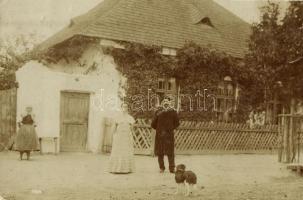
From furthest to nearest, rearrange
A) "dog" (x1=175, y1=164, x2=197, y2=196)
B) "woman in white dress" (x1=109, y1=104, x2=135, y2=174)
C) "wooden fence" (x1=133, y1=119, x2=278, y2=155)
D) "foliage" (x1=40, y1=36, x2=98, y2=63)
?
"foliage" (x1=40, y1=36, x2=98, y2=63), "wooden fence" (x1=133, y1=119, x2=278, y2=155), "woman in white dress" (x1=109, y1=104, x2=135, y2=174), "dog" (x1=175, y1=164, x2=197, y2=196)

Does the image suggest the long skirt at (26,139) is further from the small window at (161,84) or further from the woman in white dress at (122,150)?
the small window at (161,84)

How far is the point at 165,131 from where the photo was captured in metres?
11.2

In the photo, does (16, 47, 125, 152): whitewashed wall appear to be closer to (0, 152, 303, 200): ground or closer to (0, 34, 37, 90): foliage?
(0, 152, 303, 200): ground

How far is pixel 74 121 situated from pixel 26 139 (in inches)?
111

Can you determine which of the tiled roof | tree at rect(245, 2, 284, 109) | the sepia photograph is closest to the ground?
the sepia photograph

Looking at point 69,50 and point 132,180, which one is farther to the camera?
point 69,50

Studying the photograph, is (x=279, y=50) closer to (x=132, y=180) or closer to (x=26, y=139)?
(x=132, y=180)

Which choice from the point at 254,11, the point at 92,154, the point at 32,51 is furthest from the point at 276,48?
the point at 32,51

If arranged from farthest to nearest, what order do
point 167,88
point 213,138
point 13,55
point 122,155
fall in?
point 13,55
point 167,88
point 213,138
point 122,155

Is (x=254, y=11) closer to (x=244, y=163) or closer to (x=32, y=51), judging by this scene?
(x=244, y=163)

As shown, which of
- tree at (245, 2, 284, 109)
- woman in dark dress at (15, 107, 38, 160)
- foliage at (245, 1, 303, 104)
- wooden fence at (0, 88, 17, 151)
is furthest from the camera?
wooden fence at (0, 88, 17, 151)

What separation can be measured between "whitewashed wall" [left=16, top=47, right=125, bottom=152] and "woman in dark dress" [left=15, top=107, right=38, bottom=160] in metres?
1.47

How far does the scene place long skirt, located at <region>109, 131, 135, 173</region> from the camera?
36.1ft

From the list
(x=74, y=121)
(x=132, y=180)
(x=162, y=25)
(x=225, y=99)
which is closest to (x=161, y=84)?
(x=162, y=25)
